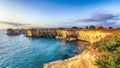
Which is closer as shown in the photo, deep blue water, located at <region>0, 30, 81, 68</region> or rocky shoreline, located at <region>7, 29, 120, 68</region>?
rocky shoreline, located at <region>7, 29, 120, 68</region>

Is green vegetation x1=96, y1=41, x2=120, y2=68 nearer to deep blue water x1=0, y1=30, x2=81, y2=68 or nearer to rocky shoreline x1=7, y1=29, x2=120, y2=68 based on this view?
rocky shoreline x1=7, y1=29, x2=120, y2=68

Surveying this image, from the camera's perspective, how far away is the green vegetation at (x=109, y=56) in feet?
51.1

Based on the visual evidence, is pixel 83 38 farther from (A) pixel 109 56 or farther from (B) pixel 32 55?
(A) pixel 109 56

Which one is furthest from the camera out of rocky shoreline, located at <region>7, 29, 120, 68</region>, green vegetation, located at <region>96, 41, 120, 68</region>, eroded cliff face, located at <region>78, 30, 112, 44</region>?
eroded cliff face, located at <region>78, 30, 112, 44</region>

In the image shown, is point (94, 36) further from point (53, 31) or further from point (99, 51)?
point (99, 51)

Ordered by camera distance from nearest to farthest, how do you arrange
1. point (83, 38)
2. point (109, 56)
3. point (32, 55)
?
point (109, 56) < point (32, 55) < point (83, 38)

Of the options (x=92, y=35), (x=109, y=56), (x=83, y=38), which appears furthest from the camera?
(x=83, y=38)

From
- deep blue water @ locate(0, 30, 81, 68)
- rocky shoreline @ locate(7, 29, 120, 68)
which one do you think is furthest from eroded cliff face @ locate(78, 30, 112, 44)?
deep blue water @ locate(0, 30, 81, 68)

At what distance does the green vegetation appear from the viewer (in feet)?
51.1

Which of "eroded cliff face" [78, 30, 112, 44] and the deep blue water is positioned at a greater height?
"eroded cliff face" [78, 30, 112, 44]

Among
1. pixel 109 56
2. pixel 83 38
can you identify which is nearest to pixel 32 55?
pixel 109 56

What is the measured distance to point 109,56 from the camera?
16781mm

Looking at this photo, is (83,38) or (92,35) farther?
(83,38)

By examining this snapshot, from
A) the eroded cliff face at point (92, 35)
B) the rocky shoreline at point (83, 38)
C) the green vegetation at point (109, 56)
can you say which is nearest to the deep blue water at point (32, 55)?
the rocky shoreline at point (83, 38)
